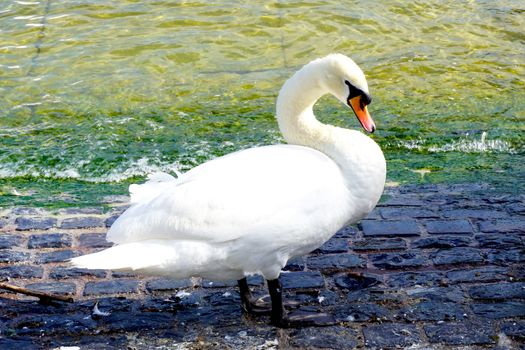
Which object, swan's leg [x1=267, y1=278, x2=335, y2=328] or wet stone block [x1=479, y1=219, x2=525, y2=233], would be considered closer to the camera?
swan's leg [x1=267, y1=278, x2=335, y2=328]

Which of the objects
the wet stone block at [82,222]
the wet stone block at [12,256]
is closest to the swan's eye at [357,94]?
the wet stone block at [82,222]

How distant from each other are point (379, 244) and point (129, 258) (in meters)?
1.78

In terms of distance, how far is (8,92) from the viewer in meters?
9.12

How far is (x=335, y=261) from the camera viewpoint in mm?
5062

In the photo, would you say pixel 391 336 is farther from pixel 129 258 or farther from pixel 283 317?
pixel 129 258

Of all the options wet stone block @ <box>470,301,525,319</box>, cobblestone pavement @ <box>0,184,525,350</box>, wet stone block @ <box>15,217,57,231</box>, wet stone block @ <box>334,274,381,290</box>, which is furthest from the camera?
wet stone block @ <box>15,217,57,231</box>

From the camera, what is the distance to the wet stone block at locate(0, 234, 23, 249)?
5.34 meters

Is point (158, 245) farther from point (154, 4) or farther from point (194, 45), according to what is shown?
point (154, 4)

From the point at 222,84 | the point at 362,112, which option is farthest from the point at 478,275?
the point at 222,84

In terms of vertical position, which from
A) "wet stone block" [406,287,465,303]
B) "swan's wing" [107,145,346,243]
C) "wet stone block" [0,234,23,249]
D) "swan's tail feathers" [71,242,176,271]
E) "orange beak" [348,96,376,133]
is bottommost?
"wet stone block" [0,234,23,249]

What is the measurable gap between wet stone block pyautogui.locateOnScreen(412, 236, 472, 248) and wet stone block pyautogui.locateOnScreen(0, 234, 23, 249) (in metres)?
2.37

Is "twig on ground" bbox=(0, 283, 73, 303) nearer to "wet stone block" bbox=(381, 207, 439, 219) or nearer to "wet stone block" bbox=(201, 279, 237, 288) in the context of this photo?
"wet stone block" bbox=(201, 279, 237, 288)

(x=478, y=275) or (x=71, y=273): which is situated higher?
(x=478, y=275)

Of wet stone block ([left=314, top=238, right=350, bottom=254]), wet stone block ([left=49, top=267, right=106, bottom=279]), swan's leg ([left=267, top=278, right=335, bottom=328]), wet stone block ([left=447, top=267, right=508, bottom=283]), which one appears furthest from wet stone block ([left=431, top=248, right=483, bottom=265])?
wet stone block ([left=49, top=267, right=106, bottom=279])
